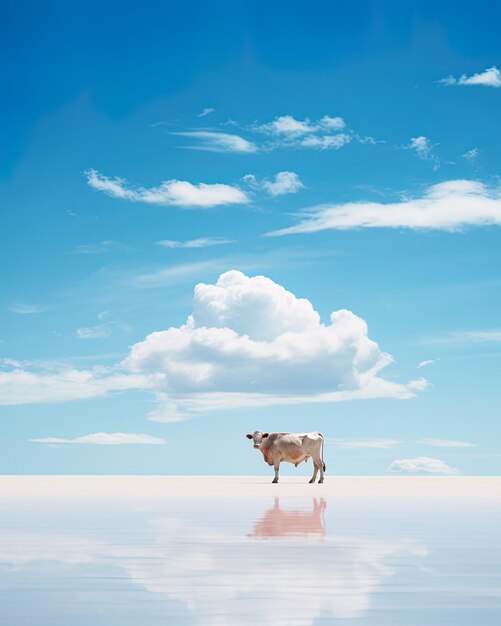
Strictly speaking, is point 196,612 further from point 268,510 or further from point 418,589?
point 268,510

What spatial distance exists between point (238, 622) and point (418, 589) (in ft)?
7.20

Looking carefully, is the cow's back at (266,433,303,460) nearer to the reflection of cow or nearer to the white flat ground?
the white flat ground

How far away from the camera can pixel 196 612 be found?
752 centimetres

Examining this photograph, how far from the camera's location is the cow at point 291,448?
38688 mm

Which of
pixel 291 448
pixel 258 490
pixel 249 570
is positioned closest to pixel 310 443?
pixel 291 448

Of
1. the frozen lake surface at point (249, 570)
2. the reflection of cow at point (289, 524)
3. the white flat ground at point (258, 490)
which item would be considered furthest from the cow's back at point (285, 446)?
the frozen lake surface at point (249, 570)

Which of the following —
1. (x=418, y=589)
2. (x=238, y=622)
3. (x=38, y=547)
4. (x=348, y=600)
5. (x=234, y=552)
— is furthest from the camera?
(x=38, y=547)

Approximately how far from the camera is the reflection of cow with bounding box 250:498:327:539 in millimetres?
13977

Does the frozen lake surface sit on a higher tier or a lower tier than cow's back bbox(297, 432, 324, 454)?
lower

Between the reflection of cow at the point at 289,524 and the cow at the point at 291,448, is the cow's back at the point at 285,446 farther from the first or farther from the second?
the reflection of cow at the point at 289,524

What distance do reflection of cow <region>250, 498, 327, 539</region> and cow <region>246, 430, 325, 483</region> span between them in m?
18.0

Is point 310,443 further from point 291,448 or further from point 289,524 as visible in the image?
point 289,524

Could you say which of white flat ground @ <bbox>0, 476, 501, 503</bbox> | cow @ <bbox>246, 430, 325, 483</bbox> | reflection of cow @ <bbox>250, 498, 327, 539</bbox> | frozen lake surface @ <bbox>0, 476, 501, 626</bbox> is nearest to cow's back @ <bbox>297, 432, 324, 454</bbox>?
cow @ <bbox>246, 430, 325, 483</bbox>

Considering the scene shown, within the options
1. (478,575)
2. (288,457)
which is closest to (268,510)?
(478,575)
